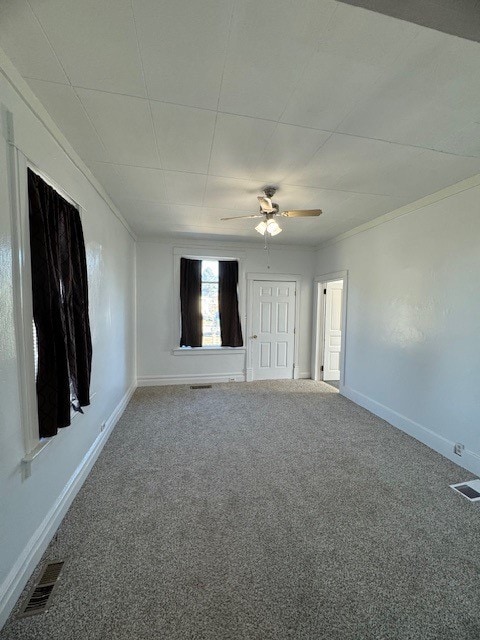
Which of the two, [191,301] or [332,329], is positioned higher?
[191,301]

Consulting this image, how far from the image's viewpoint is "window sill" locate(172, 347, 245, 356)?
479 centimetres

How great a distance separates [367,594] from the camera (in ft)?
4.34

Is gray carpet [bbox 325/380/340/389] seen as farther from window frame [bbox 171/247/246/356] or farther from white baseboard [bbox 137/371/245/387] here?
window frame [bbox 171/247/246/356]

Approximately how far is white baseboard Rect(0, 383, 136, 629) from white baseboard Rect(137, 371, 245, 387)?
7.40 ft

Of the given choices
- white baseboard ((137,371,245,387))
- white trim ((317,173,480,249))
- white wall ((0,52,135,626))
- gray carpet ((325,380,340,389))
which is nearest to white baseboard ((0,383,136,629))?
white wall ((0,52,135,626))

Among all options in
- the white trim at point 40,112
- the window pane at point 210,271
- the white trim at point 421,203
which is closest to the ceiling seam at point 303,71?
the white trim at point 40,112

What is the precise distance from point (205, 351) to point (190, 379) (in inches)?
22.9

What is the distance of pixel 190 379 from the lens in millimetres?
4844

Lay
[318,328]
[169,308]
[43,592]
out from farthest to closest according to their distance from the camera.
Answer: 1. [318,328]
2. [169,308]
3. [43,592]

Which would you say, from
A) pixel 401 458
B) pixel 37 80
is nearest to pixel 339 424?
pixel 401 458

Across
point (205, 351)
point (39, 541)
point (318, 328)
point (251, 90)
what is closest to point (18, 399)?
point (39, 541)

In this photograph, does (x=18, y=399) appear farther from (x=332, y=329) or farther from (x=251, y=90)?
(x=332, y=329)

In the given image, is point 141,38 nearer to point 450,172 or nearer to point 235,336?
point 450,172

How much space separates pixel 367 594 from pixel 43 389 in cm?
204
